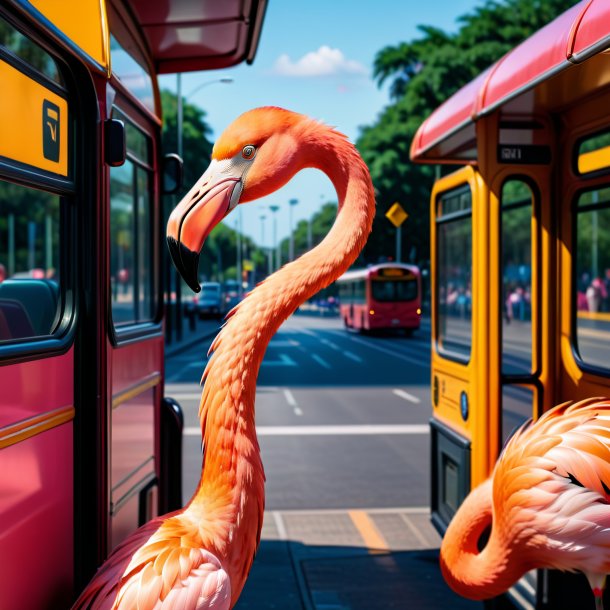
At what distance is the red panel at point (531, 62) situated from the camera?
3.52 m

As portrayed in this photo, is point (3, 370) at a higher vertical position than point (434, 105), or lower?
lower

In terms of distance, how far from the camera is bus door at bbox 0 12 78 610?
2.39 m

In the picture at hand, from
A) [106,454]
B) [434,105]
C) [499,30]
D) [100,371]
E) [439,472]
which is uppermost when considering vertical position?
[499,30]

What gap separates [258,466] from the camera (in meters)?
2.56

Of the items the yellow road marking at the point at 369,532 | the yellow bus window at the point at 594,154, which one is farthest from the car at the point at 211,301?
the yellow bus window at the point at 594,154

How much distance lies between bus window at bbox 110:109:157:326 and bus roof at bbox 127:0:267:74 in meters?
0.63

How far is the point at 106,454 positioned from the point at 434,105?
119 feet

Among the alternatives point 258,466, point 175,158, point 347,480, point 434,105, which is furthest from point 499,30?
point 258,466

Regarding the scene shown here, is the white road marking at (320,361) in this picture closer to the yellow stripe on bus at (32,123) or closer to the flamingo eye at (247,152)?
the yellow stripe on bus at (32,123)

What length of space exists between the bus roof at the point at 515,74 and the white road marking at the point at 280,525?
303 centimetres

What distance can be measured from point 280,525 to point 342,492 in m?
1.30

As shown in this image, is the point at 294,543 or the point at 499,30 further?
the point at 499,30

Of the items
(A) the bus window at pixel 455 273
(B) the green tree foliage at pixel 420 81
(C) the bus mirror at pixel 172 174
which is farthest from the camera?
(B) the green tree foliage at pixel 420 81

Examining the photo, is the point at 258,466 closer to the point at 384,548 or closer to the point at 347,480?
the point at 384,548
